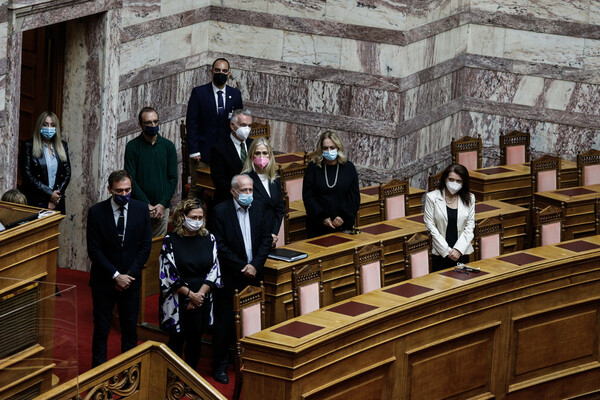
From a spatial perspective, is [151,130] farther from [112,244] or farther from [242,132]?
[112,244]

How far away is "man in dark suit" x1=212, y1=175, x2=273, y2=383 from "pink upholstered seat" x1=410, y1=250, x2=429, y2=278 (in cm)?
118

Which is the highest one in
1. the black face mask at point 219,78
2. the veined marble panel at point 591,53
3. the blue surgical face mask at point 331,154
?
the veined marble panel at point 591,53

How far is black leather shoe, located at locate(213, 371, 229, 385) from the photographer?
7699 mm

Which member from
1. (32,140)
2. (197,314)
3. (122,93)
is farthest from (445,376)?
(122,93)

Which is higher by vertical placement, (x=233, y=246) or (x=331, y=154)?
(x=331, y=154)

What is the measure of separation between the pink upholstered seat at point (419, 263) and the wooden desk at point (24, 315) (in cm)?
272

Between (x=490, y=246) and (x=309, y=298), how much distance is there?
6.43 feet

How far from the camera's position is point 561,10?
1191cm

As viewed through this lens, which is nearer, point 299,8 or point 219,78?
point 219,78

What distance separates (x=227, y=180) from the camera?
8969 mm

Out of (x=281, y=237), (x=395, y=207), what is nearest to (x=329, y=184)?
(x=281, y=237)

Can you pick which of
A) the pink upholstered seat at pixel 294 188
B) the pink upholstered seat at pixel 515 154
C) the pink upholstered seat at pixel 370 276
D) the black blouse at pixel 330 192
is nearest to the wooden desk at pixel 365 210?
the pink upholstered seat at pixel 294 188

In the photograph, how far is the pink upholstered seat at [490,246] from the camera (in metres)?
8.91

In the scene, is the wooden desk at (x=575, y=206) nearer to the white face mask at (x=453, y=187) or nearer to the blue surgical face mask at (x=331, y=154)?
the white face mask at (x=453, y=187)
